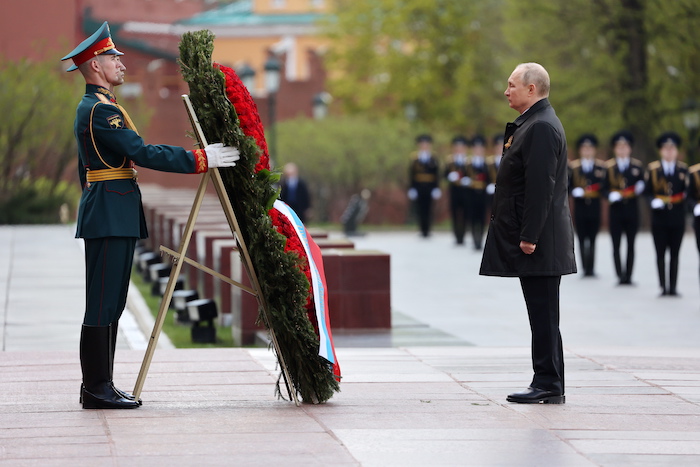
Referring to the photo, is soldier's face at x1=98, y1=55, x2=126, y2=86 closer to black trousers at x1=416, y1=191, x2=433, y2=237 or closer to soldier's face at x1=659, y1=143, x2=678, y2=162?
soldier's face at x1=659, y1=143, x2=678, y2=162

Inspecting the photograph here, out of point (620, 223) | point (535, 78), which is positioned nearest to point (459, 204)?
point (620, 223)

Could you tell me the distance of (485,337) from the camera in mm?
12070

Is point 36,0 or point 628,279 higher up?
point 36,0

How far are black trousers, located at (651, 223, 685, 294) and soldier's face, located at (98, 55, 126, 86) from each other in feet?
33.4

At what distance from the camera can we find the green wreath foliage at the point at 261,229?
664 cm

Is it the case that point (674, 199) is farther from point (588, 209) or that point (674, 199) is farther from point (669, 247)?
point (588, 209)

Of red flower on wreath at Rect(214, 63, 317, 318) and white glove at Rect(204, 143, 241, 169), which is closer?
white glove at Rect(204, 143, 241, 169)

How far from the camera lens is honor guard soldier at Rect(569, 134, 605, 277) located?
1869 centimetres

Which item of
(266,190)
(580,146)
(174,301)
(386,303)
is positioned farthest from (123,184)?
(580,146)

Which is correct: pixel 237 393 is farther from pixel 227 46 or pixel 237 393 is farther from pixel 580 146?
pixel 227 46

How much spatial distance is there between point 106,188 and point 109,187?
2cm

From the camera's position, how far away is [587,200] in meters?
19.0

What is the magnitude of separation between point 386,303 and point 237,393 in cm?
477

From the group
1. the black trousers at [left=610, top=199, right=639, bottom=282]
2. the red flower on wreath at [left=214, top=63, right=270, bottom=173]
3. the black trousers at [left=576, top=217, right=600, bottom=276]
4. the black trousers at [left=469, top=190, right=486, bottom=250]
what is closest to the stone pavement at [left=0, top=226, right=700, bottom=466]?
the red flower on wreath at [left=214, top=63, right=270, bottom=173]
